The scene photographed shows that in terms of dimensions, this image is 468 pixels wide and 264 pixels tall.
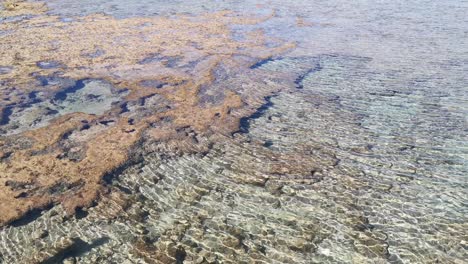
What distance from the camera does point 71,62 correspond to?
7.02 meters

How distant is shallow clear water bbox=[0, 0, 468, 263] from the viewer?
320cm

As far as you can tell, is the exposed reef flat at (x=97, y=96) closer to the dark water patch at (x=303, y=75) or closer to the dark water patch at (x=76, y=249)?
the dark water patch at (x=76, y=249)

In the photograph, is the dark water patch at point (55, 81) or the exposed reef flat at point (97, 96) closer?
the exposed reef flat at point (97, 96)

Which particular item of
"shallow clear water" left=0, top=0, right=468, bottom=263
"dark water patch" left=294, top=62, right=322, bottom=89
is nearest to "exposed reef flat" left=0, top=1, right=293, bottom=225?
"shallow clear water" left=0, top=0, right=468, bottom=263

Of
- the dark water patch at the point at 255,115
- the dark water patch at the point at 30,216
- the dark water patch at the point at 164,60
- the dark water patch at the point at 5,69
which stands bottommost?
the dark water patch at the point at 5,69

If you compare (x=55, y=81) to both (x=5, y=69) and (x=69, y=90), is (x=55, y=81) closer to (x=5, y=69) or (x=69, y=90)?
(x=69, y=90)

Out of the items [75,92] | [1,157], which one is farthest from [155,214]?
[75,92]

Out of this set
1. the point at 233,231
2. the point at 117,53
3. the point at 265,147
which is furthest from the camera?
the point at 117,53

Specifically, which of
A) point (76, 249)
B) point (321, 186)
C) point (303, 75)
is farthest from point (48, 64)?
point (321, 186)

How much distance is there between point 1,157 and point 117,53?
144 inches

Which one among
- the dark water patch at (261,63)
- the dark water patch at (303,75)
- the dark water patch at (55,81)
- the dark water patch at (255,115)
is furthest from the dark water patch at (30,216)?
the dark water patch at (261,63)

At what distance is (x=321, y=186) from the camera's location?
3893 mm

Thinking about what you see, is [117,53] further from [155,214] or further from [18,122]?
[155,214]

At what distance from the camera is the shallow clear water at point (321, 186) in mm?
3203
